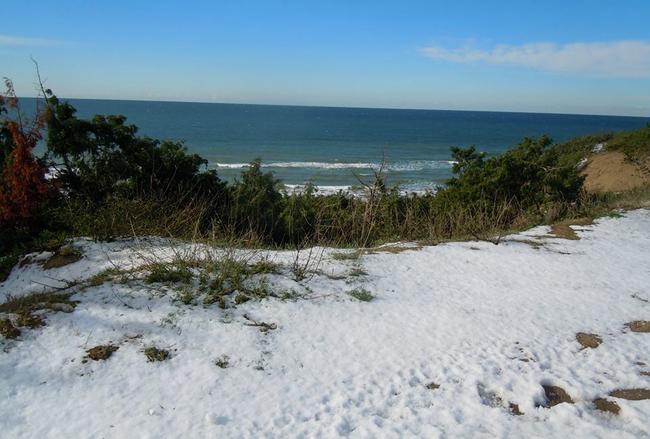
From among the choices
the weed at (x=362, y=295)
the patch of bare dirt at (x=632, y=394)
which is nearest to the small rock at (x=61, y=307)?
the weed at (x=362, y=295)

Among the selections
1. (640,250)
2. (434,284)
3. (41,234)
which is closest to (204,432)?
(434,284)

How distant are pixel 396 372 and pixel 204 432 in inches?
63.5

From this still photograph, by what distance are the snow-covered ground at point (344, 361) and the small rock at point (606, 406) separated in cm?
8

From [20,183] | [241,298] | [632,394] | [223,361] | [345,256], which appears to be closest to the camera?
[632,394]

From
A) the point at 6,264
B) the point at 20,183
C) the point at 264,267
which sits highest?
the point at 20,183

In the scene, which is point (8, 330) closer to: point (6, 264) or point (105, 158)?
point (6, 264)

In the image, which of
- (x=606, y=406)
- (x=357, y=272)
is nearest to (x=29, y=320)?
(x=357, y=272)

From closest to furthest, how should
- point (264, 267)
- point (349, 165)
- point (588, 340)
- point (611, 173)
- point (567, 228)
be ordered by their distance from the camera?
1. point (588, 340)
2. point (264, 267)
3. point (567, 228)
4. point (611, 173)
5. point (349, 165)

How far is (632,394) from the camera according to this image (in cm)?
371

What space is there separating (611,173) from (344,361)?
2189cm

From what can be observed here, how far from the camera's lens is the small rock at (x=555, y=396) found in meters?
Answer: 3.63

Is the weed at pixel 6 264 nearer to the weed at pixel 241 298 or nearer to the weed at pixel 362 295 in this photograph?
the weed at pixel 241 298

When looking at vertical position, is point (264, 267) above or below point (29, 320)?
above

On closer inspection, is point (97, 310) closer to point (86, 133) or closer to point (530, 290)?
point (530, 290)
